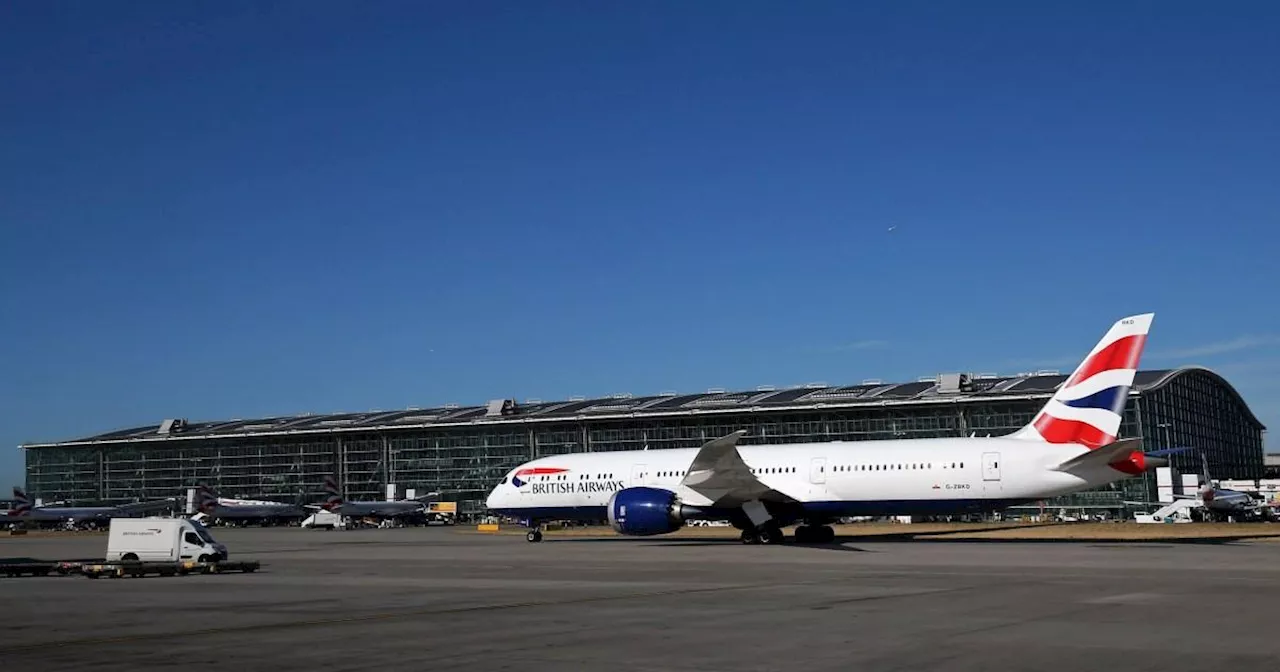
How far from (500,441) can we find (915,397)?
39832 millimetres

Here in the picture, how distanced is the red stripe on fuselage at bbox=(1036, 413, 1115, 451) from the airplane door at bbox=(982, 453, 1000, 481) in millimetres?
1854

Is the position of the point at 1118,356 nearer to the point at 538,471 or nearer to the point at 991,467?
the point at 991,467

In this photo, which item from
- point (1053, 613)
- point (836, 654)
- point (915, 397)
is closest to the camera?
point (836, 654)

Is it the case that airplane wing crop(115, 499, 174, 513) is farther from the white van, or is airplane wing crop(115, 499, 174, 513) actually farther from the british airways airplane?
the white van

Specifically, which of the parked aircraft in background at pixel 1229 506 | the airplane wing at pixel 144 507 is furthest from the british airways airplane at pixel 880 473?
the airplane wing at pixel 144 507

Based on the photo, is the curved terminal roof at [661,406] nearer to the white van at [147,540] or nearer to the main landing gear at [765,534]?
the main landing gear at [765,534]

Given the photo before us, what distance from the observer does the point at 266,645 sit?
47.9ft

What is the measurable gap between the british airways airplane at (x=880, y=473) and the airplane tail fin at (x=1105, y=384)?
0.03 meters

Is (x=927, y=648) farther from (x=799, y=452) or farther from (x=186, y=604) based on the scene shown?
(x=799, y=452)

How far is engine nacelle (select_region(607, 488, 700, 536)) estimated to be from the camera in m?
43.6

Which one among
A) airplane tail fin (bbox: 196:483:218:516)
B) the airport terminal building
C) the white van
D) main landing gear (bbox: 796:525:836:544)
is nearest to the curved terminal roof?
the airport terminal building

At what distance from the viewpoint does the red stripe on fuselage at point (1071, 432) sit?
3894cm

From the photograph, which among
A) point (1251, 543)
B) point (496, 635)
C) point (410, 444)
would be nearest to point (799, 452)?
point (1251, 543)

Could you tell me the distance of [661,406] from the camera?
98.3m
